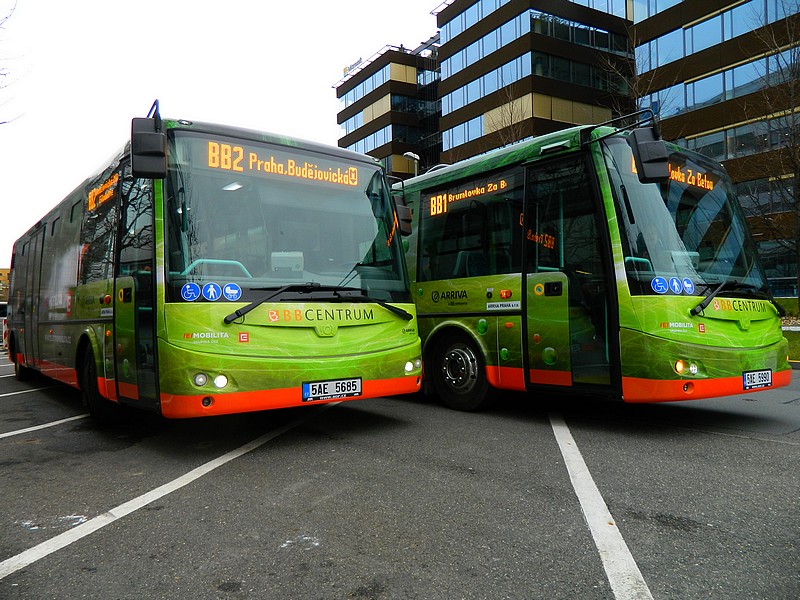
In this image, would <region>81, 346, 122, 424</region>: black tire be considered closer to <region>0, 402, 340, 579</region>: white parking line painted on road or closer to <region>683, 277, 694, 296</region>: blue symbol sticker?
<region>0, 402, 340, 579</region>: white parking line painted on road

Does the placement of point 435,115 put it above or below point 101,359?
above

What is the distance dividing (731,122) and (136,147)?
3270 centimetres

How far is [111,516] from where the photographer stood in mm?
4016

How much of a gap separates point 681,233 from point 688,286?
1.86 feet

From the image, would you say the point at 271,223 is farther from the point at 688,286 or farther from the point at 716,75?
the point at 716,75

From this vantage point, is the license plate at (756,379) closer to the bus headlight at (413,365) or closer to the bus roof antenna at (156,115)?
the bus headlight at (413,365)

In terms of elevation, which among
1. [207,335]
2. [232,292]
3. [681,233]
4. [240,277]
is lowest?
[207,335]

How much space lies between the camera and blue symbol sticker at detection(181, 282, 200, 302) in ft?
17.6

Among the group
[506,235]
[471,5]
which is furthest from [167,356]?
[471,5]

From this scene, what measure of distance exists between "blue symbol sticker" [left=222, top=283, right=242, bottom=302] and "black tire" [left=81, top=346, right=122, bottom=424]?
238 cm

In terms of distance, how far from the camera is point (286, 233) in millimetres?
5977

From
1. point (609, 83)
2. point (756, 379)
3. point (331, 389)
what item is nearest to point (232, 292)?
point (331, 389)

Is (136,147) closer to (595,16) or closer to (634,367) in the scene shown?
(634,367)

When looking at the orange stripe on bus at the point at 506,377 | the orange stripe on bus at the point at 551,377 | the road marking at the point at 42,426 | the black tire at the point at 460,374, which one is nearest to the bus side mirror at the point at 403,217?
the black tire at the point at 460,374
